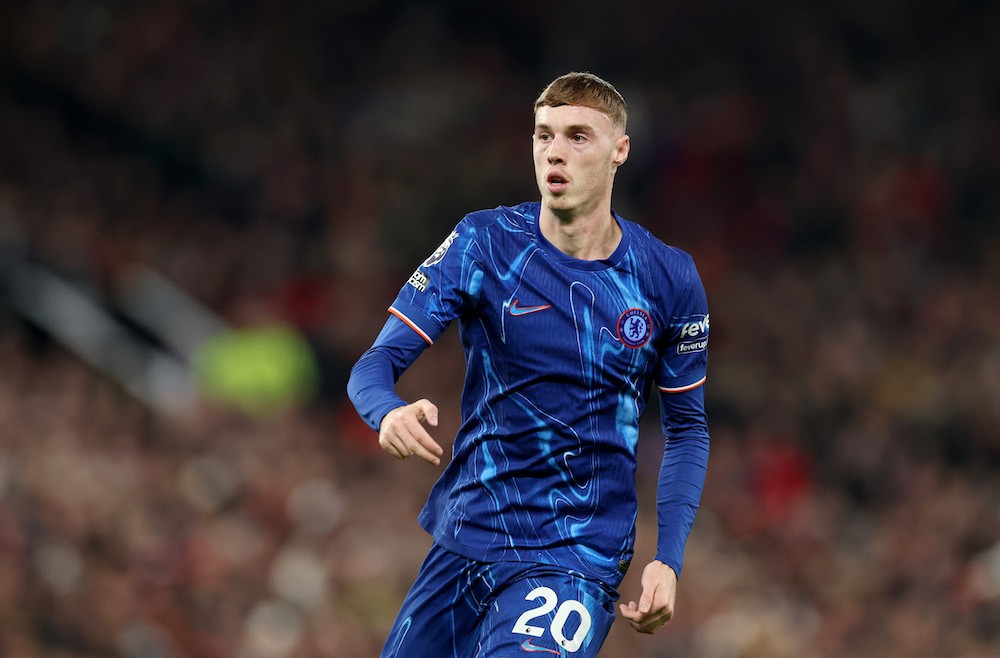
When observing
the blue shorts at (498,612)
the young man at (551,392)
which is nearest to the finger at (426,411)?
the young man at (551,392)

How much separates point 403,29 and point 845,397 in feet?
20.6

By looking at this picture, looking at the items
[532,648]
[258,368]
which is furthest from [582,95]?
[258,368]

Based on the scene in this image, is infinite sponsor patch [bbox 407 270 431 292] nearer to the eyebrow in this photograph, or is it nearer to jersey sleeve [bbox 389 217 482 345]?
jersey sleeve [bbox 389 217 482 345]

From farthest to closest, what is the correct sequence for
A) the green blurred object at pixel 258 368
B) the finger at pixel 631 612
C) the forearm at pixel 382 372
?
the green blurred object at pixel 258 368, the finger at pixel 631 612, the forearm at pixel 382 372

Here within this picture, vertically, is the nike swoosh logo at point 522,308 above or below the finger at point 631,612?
above

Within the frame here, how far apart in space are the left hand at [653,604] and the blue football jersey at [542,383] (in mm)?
195

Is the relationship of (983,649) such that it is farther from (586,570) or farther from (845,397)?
(586,570)

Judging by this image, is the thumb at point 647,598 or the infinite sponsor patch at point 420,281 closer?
the thumb at point 647,598

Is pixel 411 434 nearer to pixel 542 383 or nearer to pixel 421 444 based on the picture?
pixel 421 444

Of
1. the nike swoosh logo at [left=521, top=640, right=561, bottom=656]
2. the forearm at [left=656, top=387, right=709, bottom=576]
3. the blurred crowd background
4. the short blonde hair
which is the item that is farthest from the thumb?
the blurred crowd background

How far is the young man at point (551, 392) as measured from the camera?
4492mm

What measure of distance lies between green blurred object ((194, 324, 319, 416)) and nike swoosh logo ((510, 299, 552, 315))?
7.84m

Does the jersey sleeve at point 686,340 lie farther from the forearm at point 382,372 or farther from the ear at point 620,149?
the forearm at point 382,372

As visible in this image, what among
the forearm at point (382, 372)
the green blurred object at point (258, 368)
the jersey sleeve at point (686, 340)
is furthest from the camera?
the green blurred object at point (258, 368)
